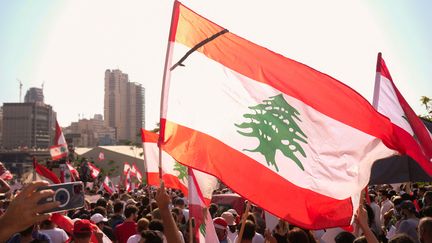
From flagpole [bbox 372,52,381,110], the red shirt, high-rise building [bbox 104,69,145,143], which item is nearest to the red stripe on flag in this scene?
flagpole [bbox 372,52,381,110]

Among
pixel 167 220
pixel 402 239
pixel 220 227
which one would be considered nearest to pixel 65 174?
pixel 220 227

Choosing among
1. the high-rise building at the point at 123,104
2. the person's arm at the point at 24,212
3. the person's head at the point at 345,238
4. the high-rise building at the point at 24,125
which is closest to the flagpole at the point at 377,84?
the person's head at the point at 345,238

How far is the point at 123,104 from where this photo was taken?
18925 cm

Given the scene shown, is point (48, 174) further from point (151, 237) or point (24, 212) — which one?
point (24, 212)

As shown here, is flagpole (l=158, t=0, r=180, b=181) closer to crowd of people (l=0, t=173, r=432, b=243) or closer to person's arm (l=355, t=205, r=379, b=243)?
crowd of people (l=0, t=173, r=432, b=243)

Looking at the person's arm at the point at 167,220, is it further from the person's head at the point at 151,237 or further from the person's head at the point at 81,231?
the person's head at the point at 81,231

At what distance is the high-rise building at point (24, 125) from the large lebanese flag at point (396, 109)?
169 m

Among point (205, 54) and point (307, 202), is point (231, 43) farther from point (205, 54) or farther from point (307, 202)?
point (307, 202)

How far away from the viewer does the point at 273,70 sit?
467 cm

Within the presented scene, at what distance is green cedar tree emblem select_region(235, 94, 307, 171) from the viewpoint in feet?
14.5

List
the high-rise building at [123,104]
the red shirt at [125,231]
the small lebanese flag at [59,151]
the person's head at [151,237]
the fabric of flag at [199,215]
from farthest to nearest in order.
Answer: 1. the high-rise building at [123,104]
2. the small lebanese flag at [59,151]
3. the red shirt at [125,231]
4. the fabric of flag at [199,215]
5. the person's head at [151,237]

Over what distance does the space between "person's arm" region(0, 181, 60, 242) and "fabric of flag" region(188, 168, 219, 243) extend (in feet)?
10.4

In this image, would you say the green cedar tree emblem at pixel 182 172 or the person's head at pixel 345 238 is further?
the green cedar tree emblem at pixel 182 172

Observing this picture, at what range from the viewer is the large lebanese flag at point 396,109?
6.64 m
